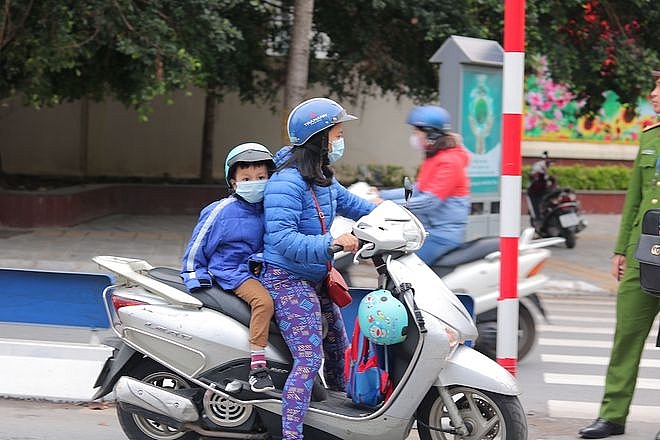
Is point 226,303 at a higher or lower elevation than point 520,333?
higher

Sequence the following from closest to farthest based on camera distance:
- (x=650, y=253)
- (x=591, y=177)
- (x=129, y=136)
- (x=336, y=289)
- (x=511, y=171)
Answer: (x=336, y=289)
(x=650, y=253)
(x=511, y=171)
(x=129, y=136)
(x=591, y=177)

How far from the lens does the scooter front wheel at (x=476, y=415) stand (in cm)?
466

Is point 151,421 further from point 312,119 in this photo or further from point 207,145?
point 207,145

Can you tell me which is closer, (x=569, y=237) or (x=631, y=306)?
(x=631, y=306)

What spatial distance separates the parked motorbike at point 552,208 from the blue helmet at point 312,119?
11.6 metres

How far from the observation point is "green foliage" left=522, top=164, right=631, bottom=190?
73.3 ft

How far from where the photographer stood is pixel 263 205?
16.2 ft

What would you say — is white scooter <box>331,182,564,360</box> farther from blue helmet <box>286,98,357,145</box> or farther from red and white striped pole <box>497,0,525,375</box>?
blue helmet <box>286,98,357,145</box>

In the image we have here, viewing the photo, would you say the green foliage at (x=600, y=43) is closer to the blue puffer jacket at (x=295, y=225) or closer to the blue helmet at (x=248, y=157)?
the blue helmet at (x=248, y=157)

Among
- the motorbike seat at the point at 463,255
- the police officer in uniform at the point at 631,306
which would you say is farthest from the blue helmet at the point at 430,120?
the police officer in uniform at the point at 631,306

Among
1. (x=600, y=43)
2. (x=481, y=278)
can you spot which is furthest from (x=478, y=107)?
(x=600, y=43)

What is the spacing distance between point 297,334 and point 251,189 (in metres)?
0.71

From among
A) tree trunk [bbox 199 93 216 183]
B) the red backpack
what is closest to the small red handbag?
the red backpack

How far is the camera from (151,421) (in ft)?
16.7
